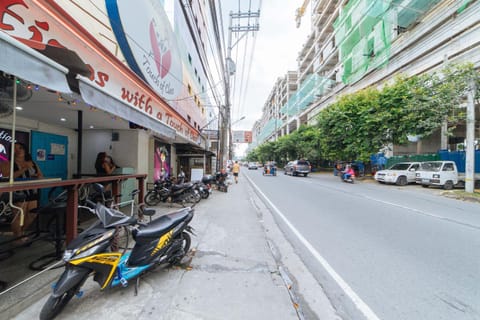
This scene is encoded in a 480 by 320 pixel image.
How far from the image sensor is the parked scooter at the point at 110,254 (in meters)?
1.84

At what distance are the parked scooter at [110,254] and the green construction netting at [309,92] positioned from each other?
3533cm

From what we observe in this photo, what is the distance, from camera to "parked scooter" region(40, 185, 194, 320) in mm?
1844

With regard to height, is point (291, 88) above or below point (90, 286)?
above

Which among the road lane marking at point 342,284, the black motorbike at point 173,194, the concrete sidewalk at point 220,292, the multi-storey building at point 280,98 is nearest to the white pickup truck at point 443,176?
the road lane marking at point 342,284

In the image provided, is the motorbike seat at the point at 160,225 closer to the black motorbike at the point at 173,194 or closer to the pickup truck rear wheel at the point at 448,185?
the black motorbike at the point at 173,194

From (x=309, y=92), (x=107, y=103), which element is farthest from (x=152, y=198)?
(x=309, y=92)

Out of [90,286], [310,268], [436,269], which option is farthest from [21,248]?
[436,269]

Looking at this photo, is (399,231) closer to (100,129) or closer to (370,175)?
(100,129)

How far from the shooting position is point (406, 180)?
13.3 meters

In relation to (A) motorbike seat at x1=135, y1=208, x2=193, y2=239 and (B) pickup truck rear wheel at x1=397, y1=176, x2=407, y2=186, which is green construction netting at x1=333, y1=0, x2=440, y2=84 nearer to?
(B) pickup truck rear wheel at x1=397, y1=176, x2=407, y2=186

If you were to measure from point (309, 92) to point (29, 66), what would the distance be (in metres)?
39.7

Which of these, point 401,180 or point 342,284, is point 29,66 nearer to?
point 342,284

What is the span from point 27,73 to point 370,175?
23760 mm

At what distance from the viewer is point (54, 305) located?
180cm
